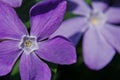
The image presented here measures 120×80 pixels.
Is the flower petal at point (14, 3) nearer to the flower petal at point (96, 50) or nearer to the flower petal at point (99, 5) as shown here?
the flower petal at point (96, 50)

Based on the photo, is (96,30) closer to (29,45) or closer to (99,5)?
(99,5)

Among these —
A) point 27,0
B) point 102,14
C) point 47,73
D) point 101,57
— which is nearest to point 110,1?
point 102,14

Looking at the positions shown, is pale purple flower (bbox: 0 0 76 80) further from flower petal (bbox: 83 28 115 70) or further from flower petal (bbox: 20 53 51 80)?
flower petal (bbox: 83 28 115 70)

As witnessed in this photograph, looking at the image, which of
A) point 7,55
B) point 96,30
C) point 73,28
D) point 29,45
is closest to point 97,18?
point 96,30

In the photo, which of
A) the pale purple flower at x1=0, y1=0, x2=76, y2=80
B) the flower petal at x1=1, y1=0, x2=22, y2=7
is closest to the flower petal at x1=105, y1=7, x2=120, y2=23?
the pale purple flower at x1=0, y1=0, x2=76, y2=80

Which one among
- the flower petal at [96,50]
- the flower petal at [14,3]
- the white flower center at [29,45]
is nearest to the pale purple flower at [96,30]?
the flower petal at [96,50]

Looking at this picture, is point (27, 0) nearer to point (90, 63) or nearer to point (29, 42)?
point (29, 42)
